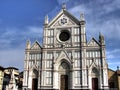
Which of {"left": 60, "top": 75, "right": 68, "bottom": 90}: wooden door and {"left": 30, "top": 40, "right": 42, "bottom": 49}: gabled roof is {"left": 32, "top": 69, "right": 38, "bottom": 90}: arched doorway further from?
{"left": 60, "top": 75, "right": 68, "bottom": 90}: wooden door

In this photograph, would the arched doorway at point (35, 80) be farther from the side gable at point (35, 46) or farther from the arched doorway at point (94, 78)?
the arched doorway at point (94, 78)

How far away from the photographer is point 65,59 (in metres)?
39.2

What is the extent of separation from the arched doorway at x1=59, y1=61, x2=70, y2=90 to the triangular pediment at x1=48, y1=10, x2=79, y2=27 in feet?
26.7

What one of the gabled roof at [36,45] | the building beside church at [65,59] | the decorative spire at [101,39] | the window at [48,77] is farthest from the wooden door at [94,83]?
the gabled roof at [36,45]

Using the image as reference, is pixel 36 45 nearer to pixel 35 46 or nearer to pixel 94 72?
pixel 35 46

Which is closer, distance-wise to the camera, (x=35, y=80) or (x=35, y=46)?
(x=35, y=80)

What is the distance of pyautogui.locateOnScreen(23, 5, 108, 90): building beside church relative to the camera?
37.5 metres

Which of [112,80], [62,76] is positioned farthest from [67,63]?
[112,80]

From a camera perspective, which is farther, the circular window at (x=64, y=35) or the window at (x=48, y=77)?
the circular window at (x=64, y=35)

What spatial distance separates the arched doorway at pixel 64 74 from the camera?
38.8 meters

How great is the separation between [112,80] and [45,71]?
14.9m

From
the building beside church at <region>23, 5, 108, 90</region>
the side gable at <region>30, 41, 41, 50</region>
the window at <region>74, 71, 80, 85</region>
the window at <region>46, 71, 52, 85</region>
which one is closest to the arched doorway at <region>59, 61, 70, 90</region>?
the building beside church at <region>23, 5, 108, 90</region>

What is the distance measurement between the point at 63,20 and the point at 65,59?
8.38 metres

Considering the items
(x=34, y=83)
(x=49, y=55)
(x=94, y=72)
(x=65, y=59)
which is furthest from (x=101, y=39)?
(x=34, y=83)
